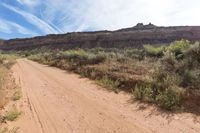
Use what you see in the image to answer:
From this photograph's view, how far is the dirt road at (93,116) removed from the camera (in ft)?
21.1

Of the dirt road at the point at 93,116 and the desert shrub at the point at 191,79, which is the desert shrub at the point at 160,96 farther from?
the desert shrub at the point at 191,79

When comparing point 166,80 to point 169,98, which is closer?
point 169,98

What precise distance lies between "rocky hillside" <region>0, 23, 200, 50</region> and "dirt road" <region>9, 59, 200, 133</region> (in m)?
45.6

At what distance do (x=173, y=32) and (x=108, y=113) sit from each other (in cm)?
5557

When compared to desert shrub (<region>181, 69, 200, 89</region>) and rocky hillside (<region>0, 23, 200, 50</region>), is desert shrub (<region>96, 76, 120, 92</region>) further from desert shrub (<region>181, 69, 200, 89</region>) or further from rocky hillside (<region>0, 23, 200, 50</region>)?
rocky hillside (<region>0, 23, 200, 50</region>)

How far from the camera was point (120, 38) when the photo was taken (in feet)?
209

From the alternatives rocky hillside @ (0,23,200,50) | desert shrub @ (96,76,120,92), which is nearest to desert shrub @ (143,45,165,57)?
→ desert shrub @ (96,76,120,92)

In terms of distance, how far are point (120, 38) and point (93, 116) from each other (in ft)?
187

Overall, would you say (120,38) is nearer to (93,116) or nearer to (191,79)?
(191,79)

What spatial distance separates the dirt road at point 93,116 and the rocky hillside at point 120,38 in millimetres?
45618

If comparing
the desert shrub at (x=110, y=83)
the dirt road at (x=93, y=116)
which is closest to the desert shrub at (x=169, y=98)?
the dirt road at (x=93, y=116)

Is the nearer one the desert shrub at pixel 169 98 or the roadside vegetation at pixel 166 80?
the desert shrub at pixel 169 98

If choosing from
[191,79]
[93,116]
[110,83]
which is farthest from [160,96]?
[110,83]

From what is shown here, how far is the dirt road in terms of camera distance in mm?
6438
